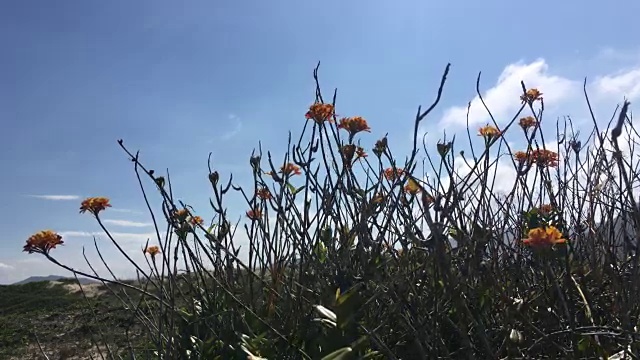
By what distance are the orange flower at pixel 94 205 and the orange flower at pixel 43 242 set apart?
0.17m

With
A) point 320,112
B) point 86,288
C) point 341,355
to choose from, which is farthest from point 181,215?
point 86,288

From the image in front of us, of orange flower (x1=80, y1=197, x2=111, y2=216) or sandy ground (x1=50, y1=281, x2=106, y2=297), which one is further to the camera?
sandy ground (x1=50, y1=281, x2=106, y2=297)

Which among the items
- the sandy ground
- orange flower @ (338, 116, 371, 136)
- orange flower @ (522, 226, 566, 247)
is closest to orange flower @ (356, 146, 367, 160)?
orange flower @ (338, 116, 371, 136)

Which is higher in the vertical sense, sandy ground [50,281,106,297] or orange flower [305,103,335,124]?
sandy ground [50,281,106,297]

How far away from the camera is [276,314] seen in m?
1.86

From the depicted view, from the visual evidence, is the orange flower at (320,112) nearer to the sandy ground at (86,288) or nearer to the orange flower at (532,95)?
the orange flower at (532,95)

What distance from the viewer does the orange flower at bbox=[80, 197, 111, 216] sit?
75.7 inches

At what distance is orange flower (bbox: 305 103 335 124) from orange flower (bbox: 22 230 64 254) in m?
0.87

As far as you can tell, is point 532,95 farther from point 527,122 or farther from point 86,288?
point 86,288

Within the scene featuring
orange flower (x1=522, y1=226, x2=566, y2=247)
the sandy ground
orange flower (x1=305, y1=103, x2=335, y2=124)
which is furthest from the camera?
the sandy ground

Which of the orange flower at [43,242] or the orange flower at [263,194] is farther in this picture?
the orange flower at [263,194]

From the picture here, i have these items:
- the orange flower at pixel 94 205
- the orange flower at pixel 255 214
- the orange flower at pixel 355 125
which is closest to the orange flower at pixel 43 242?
the orange flower at pixel 94 205

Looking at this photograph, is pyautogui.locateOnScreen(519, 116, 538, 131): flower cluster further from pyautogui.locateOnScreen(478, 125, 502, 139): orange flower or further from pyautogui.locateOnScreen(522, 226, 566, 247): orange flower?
pyautogui.locateOnScreen(522, 226, 566, 247): orange flower

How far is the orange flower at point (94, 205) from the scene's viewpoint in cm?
192
